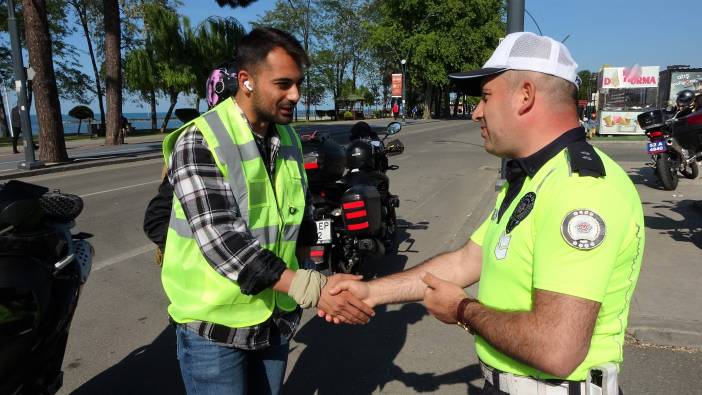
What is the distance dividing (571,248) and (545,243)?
2.5 inches

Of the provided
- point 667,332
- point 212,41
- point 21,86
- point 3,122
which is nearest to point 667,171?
point 667,332

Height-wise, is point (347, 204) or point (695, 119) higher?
point (695, 119)

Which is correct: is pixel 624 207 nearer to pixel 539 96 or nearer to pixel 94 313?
pixel 539 96

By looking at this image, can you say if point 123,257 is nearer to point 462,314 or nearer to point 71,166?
point 462,314

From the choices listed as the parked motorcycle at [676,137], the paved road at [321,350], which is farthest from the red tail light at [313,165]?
the parked motorcycle at [676,137]

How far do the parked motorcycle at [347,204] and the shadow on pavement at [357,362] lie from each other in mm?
651

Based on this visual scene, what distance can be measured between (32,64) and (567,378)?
1562cm

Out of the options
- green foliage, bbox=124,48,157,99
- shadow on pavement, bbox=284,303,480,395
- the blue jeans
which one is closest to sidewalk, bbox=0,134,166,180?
shadow on pavement, bbox=284,303,480,395

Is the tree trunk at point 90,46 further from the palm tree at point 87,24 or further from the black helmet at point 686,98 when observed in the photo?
the black helmet at point 686,98

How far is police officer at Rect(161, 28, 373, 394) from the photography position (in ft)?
5.72

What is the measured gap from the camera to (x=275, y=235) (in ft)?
6.32

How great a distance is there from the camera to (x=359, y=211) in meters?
4.21

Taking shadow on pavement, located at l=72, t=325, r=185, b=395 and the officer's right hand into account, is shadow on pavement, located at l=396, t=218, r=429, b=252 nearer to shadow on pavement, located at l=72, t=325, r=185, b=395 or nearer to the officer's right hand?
shadow on pavement, located at l=72, t=325, r=185, b=395

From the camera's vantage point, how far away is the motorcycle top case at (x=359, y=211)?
13.8 feet
